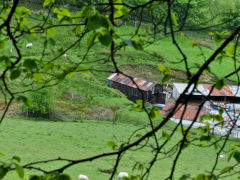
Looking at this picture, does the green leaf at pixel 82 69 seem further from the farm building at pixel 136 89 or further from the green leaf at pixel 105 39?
the farm building at pixel 136 89

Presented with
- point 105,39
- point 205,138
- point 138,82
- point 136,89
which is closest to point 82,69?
point 105,39

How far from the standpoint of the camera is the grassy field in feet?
41.2

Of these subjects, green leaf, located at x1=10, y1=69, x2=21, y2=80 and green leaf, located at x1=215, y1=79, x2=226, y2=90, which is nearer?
green leaf, located at x1=215, y1=79, x2=226, y2=90

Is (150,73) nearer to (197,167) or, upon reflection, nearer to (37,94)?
(37,94)

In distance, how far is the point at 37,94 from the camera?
21.9m

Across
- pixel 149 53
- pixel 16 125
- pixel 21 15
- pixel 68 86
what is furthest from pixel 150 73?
pixel 21 15

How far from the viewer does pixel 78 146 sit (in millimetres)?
16750

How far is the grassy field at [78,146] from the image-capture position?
1257 cm

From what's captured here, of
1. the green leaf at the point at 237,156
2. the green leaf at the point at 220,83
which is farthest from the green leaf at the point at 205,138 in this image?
the green leaf at the point at 220,83

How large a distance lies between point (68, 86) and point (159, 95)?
650 cm

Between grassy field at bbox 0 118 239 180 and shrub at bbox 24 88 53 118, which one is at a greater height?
shrub at bbox 24 88 53 118

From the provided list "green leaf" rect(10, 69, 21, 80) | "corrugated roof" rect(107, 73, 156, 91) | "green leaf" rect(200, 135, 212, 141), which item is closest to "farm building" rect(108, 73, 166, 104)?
"corrugated roof" rect(107, 73, 156, 91)

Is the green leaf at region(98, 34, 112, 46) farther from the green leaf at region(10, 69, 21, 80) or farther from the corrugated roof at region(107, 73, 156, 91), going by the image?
the corrugated roof at region(107, 73, 156, 91)

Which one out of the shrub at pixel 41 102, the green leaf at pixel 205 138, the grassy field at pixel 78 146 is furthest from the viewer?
the shrub at pixel 41 102
